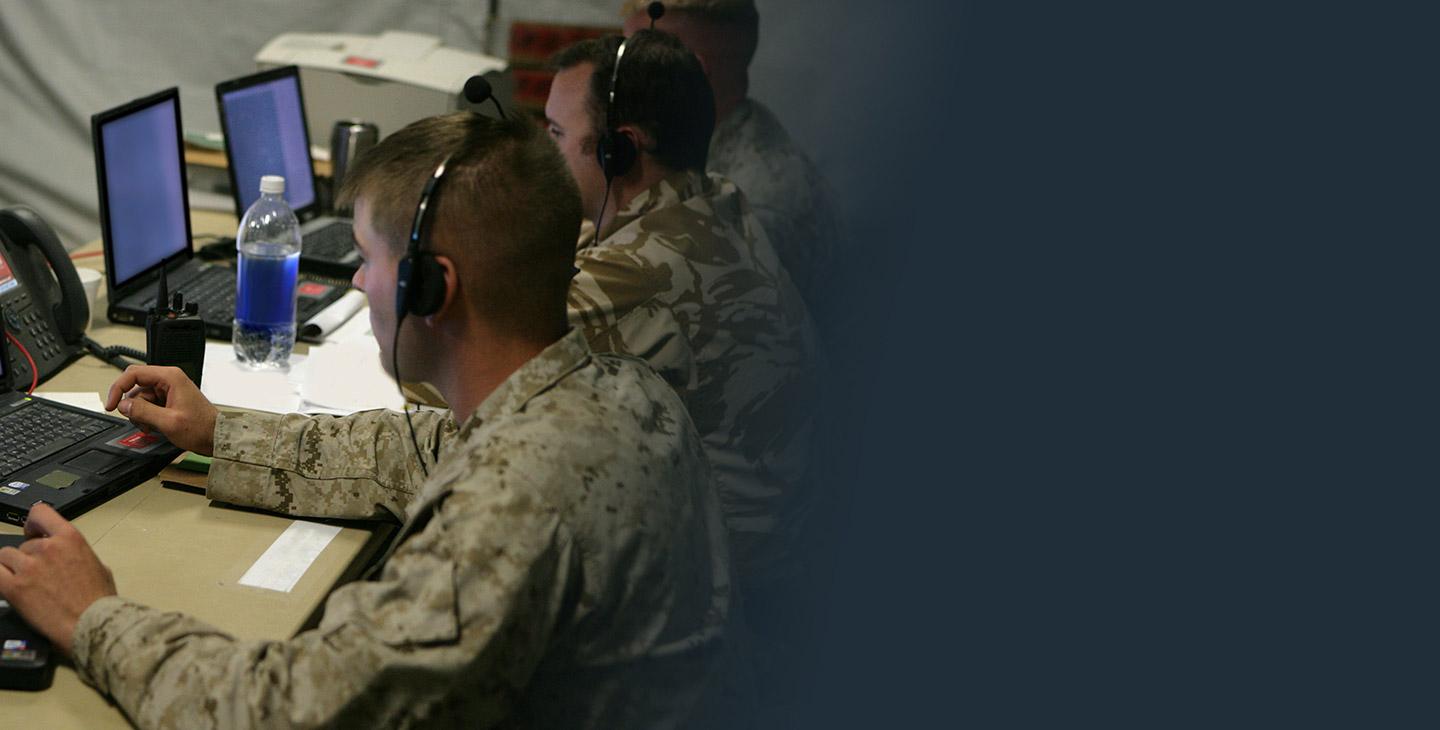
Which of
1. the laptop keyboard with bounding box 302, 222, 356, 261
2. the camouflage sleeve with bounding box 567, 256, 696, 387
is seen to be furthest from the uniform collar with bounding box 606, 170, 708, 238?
the laptop keyboard with bounding box 302, 222, 356, 261

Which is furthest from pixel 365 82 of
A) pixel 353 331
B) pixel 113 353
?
pixel 113 353

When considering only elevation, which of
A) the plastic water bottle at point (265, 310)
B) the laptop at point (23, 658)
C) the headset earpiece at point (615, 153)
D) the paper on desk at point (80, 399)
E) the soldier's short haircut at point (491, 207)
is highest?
the soldier's short haircut at point (491, 207)

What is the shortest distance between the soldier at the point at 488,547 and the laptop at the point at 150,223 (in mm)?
907

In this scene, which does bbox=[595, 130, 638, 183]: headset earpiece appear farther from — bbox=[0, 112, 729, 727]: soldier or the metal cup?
the metal cup

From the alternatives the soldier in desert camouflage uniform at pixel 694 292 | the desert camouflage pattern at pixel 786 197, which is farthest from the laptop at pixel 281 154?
the desert camouflage pattern at pixel 786 197

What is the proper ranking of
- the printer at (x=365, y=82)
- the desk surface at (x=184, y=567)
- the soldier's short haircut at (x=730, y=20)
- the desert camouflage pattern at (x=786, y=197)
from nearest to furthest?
the desk surface at (x=184, y=567), the desert camouflage pattern at (x=786, y=197), the soldier's short haircut at (x=730, y=20), the printer at (x=365, y=82)

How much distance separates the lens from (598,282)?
151 centimetres

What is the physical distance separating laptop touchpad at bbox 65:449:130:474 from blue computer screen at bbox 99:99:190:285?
64 cm

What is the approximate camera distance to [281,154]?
246cm

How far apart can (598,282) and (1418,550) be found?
1212mm

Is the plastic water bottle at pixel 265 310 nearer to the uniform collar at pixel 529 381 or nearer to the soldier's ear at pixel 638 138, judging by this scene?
the soldier's ear at pixel 638 138

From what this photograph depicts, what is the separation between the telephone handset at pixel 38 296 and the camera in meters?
1.51

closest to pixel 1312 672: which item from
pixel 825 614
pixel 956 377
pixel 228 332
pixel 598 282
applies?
pixel 956 377

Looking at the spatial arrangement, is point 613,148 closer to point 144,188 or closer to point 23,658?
point 144,188
